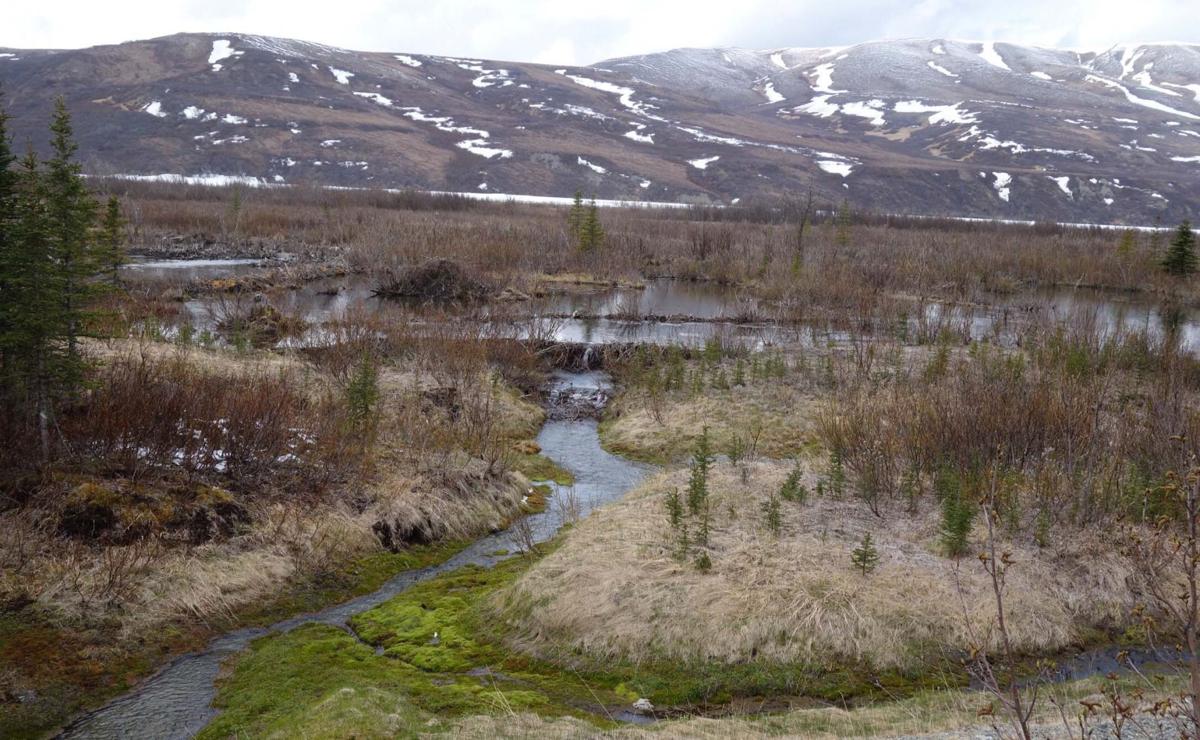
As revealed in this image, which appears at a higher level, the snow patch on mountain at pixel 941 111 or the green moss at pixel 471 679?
the snow patch on mountain at pixel 941 111

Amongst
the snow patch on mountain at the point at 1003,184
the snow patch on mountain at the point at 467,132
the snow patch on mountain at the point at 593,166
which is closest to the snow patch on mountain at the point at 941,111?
the snow patch on mountain at the point at 1003,184

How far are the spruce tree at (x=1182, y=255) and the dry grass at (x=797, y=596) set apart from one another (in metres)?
34.4

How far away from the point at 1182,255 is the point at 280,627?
137 ft

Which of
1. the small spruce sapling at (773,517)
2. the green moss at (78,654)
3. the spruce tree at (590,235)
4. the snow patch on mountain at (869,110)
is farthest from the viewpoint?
the snow patch on mountain at (869,110)

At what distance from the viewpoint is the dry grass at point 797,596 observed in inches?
327

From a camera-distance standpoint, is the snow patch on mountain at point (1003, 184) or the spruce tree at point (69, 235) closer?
the spruce tree at point (69, 235)

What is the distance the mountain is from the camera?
11231cm

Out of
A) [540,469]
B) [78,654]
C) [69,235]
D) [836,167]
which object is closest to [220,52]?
[836,167]

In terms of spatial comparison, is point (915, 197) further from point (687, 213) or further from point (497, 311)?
point (497, 311)

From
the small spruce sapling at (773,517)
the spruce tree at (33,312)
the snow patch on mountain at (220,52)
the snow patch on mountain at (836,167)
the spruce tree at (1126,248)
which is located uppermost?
the snow patch on mountain at (220,52)

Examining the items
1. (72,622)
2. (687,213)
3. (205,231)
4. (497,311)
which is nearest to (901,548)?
(72,622)

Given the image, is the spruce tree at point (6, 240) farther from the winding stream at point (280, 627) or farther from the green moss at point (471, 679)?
the green moss at point (471, 679)

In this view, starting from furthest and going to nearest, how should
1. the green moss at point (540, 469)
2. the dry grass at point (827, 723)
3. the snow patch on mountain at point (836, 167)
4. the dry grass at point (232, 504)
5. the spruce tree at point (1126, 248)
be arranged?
the snow patch on mountain at point (836, 167)
the spruce tree at point (1126, 248)
the green moss at point (540, 469)
the dry grass at point (232, 504)
the dry grass at point (827, 723)

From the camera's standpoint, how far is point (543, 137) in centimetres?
13500
